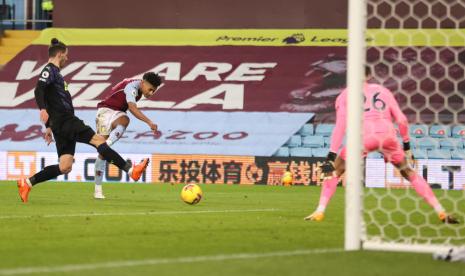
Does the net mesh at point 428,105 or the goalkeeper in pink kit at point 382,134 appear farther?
the net mesh at point 428,105

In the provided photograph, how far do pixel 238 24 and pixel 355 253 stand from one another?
19718 millimetres

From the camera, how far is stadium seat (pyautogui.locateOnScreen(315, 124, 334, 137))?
22.1 metres

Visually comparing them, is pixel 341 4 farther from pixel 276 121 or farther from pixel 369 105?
pixel 369 105

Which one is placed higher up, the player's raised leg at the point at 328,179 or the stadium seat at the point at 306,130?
the stadium seat at the point at 306,130

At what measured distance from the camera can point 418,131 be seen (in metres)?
21.3

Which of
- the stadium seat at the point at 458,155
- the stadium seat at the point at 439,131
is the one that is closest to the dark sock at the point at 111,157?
the stadium seat at the point at 458,155

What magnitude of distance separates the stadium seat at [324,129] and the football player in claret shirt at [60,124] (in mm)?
10846

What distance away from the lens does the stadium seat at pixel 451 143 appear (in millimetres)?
20750

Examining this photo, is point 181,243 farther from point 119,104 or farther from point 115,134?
point 115,134

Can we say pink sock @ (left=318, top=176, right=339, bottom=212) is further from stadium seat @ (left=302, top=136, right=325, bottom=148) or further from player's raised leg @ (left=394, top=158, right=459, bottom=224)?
stadium seat @ (left=302, top=136, right=325, bottom=148)

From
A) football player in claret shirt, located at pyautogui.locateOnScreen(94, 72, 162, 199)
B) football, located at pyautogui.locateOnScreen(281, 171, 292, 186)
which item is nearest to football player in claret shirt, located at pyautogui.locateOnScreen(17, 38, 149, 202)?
football player in claret shirt, located at pyautogui.locateOnScreen(94, 72, 162, 199)

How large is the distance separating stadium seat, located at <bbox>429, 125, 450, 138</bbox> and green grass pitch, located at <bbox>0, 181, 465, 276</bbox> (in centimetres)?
1007

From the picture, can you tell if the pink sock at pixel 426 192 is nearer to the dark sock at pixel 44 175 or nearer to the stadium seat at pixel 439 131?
the dark sock at pixel 44 175

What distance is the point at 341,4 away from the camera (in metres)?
25.2
